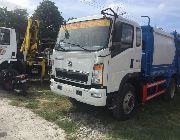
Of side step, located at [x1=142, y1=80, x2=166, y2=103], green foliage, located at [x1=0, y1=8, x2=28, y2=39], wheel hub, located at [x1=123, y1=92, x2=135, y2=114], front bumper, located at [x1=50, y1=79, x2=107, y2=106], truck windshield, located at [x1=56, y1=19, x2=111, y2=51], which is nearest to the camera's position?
front bumper, located at [x1=50, y1=79, x2=107, y2=106]

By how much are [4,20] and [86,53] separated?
94.1ft

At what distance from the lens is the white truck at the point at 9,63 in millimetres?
11667

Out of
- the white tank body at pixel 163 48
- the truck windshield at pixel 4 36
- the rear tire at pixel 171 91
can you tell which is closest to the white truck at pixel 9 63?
the truck windshield at pixel 4 36

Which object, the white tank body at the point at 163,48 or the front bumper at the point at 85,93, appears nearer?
the front bumper at the point at 85,93

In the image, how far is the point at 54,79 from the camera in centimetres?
867

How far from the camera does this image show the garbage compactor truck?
750 cm

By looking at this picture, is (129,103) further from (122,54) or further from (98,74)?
(98,74)

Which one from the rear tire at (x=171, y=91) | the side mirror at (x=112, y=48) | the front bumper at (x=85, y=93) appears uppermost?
the side mirror at (x=112, y=48)

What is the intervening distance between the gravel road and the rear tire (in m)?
5.75

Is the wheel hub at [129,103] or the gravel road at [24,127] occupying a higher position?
the wheel hub at [129,103]

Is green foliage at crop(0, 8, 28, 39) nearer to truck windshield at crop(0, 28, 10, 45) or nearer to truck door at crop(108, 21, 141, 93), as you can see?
truck windshield at crop(0, 28, 10, 45)

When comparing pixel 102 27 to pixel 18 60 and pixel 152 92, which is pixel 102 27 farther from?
pixel 18 60

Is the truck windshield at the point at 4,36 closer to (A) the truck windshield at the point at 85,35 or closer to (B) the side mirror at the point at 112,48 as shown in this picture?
(A) the truck windshield at the point at 85,35

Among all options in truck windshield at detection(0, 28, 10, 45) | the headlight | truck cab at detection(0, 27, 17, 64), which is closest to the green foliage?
truck cab at detection(0, 27, 17, 64)
